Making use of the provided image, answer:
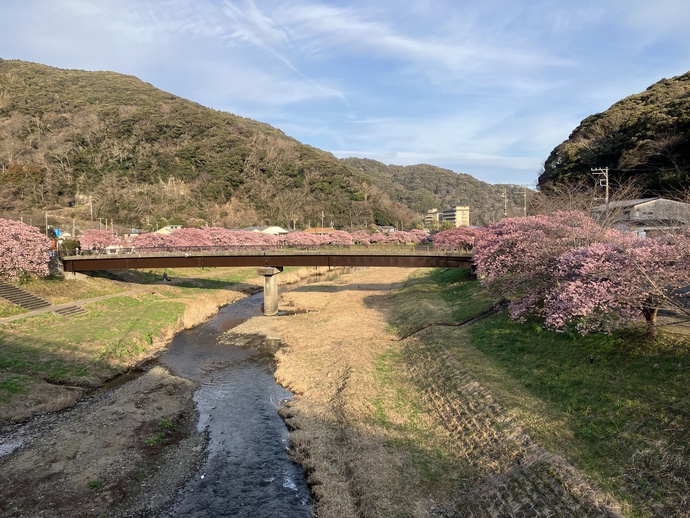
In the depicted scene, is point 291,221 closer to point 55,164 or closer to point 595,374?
point 55,164

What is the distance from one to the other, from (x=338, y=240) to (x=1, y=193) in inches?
3548

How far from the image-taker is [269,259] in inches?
1906

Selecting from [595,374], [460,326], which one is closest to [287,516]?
[595,374]

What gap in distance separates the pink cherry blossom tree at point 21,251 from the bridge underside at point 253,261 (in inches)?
185

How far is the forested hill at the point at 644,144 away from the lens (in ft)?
204

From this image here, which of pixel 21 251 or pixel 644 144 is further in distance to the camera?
pixel 644 144

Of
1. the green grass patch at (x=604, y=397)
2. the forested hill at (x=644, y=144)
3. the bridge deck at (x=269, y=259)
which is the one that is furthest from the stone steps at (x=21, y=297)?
the forested hill at (x=644, y=144)

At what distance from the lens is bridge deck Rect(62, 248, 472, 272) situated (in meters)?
47.7

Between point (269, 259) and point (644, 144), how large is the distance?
6514 centimetres

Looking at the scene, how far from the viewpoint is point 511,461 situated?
14.0 m

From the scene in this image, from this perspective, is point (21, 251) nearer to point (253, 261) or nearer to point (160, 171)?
point (253, 261)

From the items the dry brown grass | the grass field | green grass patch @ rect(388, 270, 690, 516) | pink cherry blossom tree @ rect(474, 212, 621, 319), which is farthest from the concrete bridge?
green grass patch @ rect(388, 270, 690, 516)

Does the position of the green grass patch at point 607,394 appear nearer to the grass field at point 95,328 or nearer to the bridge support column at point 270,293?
the grass field at point 95,328

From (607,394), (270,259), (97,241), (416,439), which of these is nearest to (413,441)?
(416,439)
